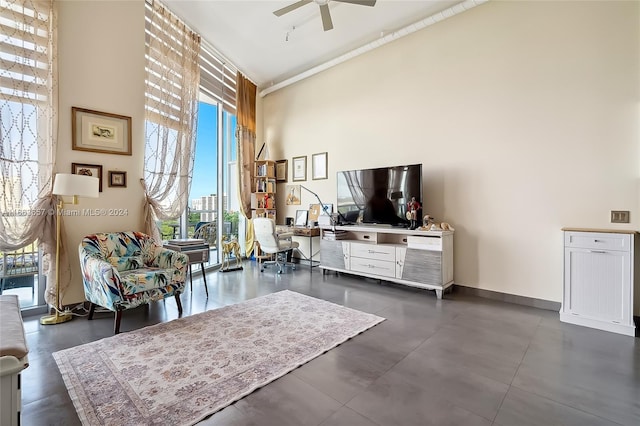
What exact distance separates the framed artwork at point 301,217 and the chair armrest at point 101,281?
3439 mm

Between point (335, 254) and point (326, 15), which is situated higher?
point (326, 15)

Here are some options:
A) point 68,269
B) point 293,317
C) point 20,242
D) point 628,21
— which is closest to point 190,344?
point 293,317

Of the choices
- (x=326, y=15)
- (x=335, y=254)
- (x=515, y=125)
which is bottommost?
(x=335, y=254)

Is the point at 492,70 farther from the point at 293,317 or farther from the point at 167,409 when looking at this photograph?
the point at 167,409

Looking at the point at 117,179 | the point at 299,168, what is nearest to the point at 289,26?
the point at 299,168

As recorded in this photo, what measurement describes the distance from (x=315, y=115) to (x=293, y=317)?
13.0 feet

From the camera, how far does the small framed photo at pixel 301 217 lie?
5757 mm

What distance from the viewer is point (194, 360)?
2201mm

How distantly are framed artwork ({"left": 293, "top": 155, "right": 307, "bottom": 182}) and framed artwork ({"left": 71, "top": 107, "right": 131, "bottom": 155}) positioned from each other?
2.99 m

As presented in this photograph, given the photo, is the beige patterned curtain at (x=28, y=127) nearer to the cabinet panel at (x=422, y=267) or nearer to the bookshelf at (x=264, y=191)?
the bookshelf at (x=264, y=191)

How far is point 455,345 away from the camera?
8.01 feet

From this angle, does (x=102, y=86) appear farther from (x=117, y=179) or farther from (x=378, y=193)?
(x=378, y=193)

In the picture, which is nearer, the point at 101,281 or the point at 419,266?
the point at 101,281

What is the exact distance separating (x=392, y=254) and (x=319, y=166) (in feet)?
7.69
